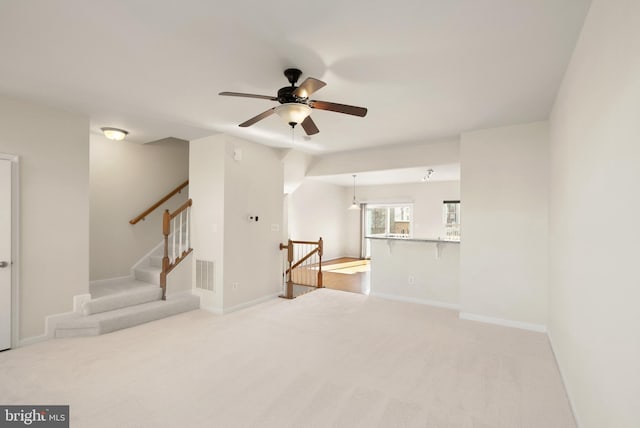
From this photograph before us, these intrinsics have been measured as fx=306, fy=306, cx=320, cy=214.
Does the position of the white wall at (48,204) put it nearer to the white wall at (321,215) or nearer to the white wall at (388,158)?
the white wall at (388,158)

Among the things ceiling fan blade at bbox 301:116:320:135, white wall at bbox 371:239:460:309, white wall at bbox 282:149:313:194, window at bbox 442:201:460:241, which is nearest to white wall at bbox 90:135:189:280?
white wall at bbox 282:149:313:194

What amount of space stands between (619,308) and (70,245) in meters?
4.95

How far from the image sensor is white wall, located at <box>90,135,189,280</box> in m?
4.93

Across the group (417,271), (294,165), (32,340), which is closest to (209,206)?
(294,165)

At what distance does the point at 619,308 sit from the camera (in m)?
1.37

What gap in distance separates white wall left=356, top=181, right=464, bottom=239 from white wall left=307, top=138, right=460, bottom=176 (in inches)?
152

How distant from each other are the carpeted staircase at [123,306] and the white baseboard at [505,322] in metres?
4.07

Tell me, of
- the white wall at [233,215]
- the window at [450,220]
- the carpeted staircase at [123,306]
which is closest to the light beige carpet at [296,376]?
the carpeted staircase at [123,306]

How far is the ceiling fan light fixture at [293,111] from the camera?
8.15ft

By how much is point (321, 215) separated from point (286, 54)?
7.16 metres

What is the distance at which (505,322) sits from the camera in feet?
13.5

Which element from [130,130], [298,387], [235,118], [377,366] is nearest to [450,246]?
[377,366]

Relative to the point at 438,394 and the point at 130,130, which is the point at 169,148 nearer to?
the point at 130,130

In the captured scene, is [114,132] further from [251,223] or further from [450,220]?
[450,220]
